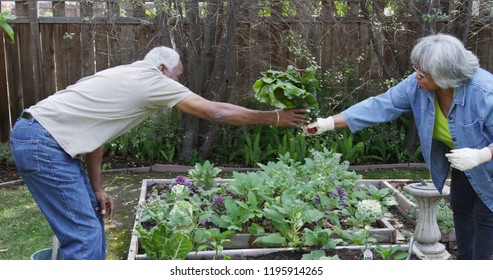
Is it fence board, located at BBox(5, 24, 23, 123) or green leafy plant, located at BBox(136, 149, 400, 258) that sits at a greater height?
fence board, located at BBox(5, 24, 23, 123)

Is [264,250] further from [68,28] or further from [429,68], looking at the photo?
[68,28]

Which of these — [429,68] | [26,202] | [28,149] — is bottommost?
[26,202]

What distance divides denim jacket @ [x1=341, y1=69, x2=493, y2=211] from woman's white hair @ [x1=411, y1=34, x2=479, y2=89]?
10 centimetres

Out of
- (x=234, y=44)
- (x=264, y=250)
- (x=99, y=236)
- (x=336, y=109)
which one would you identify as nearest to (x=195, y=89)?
(x=234, y=44)

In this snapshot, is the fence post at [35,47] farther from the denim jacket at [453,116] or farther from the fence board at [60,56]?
the denim jacket at [453,116]

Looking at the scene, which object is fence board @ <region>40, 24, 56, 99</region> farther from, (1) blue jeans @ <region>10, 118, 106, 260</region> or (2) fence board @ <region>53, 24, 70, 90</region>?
(1) blue jeans @ <region>10, 118, 106, 260</region>

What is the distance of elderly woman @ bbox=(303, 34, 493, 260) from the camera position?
3506 mm

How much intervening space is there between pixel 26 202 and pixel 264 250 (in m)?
3.24

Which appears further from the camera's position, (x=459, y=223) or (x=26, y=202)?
(x=26, y=202)

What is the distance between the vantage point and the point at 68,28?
8.12m

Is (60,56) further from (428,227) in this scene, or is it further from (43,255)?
(428,227)

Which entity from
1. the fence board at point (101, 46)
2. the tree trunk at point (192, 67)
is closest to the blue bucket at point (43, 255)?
the tree trunk at point (192, 67)

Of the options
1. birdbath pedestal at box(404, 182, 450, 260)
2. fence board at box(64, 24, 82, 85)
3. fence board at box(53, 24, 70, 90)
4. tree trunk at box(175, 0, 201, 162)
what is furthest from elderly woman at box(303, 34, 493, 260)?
fence board at box(53, 24, 70, 90)

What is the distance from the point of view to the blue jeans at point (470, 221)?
373cm
